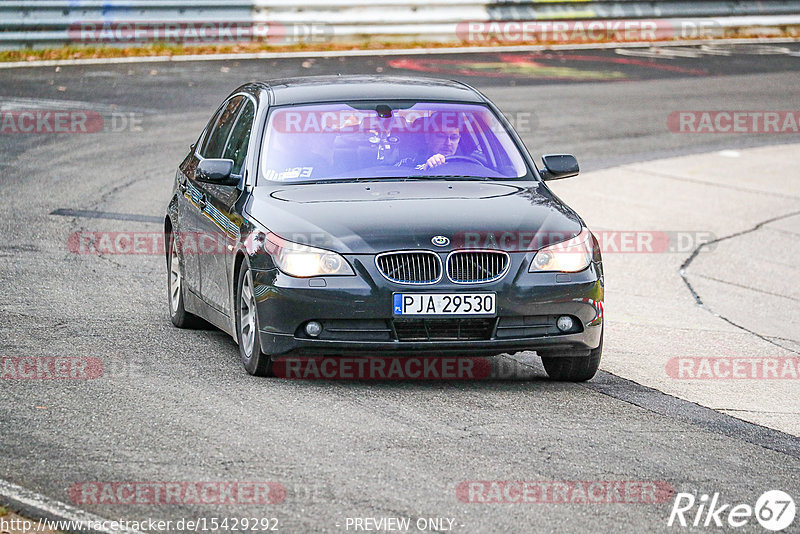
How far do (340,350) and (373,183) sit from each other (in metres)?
1.24

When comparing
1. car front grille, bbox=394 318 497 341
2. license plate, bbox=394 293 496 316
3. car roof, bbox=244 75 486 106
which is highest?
car roof, bbox=244 75 486 106

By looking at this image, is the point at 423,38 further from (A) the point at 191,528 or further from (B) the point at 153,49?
(A) the point at 191,528

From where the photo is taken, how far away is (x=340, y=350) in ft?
24.6

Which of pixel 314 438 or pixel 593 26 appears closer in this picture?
pixel 314 438

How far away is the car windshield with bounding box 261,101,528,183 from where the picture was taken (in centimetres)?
848

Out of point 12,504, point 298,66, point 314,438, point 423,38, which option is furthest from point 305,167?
point 423,38

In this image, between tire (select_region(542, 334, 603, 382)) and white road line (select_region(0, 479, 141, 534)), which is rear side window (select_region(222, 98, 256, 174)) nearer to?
tire (select_region(542, 334, 603, 382))
